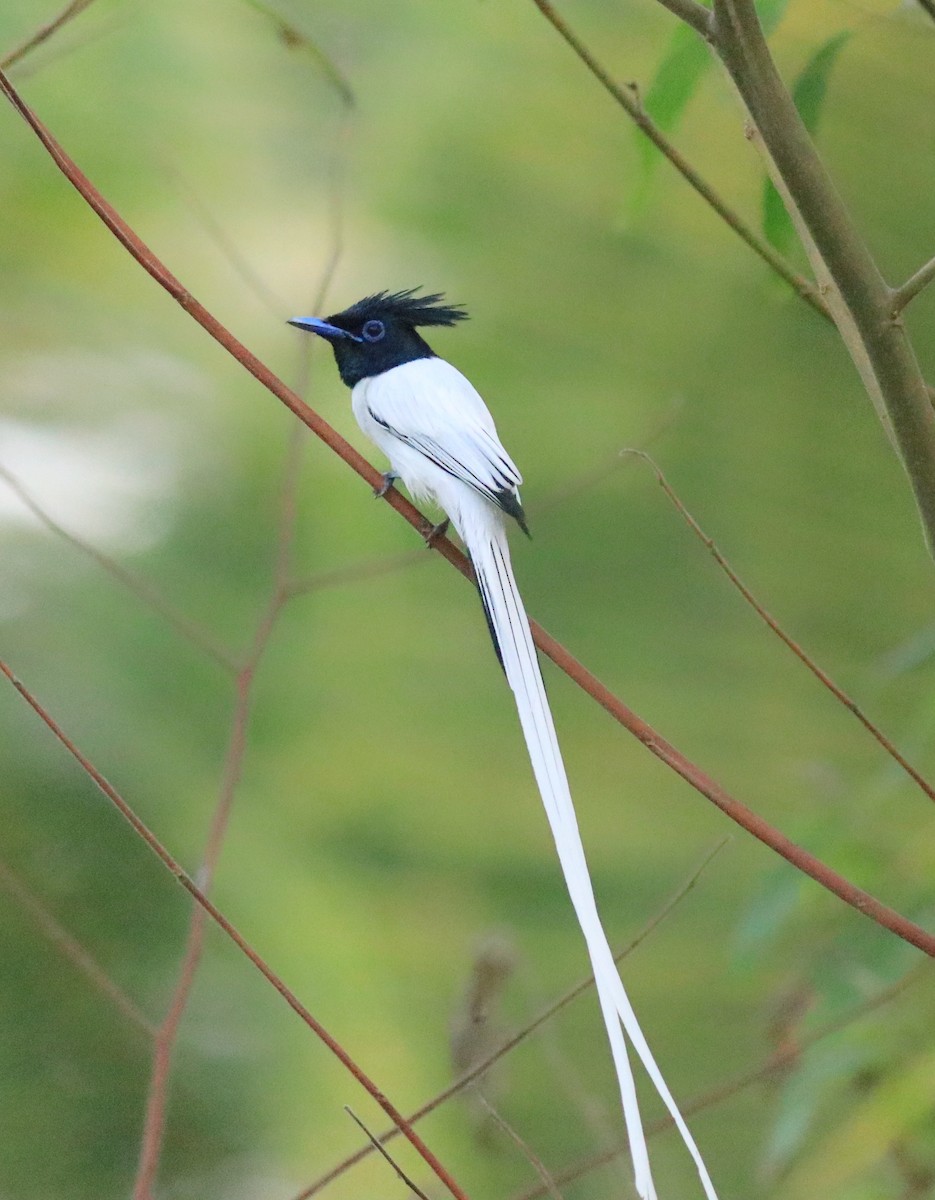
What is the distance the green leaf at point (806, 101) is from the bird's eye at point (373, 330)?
423mm

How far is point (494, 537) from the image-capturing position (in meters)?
0.92

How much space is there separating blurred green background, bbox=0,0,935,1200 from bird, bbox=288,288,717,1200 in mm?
468

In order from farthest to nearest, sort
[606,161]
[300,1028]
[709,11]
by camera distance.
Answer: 1. [606,161]
2. [300,1028]
3. [709,11]

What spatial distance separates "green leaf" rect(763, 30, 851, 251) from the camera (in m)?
0.81

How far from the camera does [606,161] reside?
185 cm

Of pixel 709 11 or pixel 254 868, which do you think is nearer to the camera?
pixel 709 11

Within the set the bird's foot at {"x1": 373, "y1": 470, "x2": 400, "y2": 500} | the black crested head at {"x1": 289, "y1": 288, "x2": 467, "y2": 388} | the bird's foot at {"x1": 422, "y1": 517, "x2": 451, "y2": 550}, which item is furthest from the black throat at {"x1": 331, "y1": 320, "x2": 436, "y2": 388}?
the bird's foot at {"x1": 422, "y1": 517, "x2": 451, "y2": 550}

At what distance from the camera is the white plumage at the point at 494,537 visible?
1.82 feet

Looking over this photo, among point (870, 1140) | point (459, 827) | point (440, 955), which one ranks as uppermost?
point (459, 827)

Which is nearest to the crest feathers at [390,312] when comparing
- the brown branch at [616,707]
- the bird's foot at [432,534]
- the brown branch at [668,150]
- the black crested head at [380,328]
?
the black crested head at [380,328]

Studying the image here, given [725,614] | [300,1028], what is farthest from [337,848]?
[725,614]

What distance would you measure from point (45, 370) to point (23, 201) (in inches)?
9.0

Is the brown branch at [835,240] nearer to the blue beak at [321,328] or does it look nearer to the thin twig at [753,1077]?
the thin twig at [753,1077]

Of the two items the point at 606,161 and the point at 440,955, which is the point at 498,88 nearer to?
the point at 606,161
